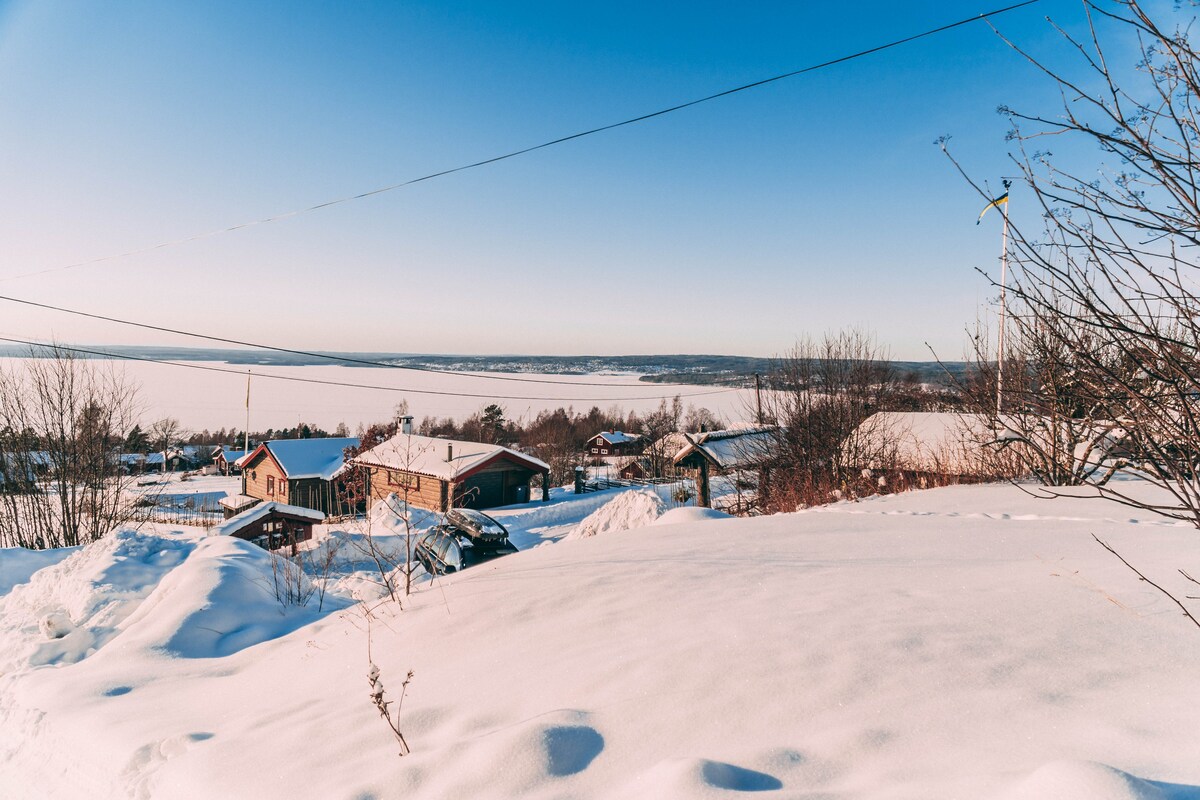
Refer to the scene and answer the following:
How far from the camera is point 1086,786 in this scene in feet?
4.97

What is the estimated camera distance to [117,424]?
49.3ft

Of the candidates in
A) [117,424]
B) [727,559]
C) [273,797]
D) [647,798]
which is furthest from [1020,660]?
[117,424]

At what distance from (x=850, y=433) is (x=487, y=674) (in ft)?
41.9

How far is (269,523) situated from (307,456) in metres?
16.1

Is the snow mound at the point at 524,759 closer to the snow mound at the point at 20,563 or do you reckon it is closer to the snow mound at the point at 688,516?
the snow mound at the point at 688,516

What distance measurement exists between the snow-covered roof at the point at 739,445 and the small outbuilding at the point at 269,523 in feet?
41.9

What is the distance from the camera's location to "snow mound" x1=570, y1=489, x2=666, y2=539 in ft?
41.2

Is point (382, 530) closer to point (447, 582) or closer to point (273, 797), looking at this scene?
point (447, 582)

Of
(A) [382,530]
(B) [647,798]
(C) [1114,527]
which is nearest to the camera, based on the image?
(B) [647,798]

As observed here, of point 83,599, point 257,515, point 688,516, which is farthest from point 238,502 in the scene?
point 688,516

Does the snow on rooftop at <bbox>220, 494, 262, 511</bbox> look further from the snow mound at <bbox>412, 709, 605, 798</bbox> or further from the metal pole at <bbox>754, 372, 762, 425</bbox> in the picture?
the snow mound at <bbox>412, 709, 605, 798</bbox>

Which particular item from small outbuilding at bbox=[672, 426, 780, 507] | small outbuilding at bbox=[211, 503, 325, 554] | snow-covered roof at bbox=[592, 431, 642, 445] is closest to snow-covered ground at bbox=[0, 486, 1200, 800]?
small outbuilding at bbox=[672, 426, 780, 507]

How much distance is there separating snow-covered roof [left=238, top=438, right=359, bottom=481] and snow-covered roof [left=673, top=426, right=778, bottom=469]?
2205 centimetres

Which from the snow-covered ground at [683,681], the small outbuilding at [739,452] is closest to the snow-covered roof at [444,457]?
the small outbuilding at [739,452]
